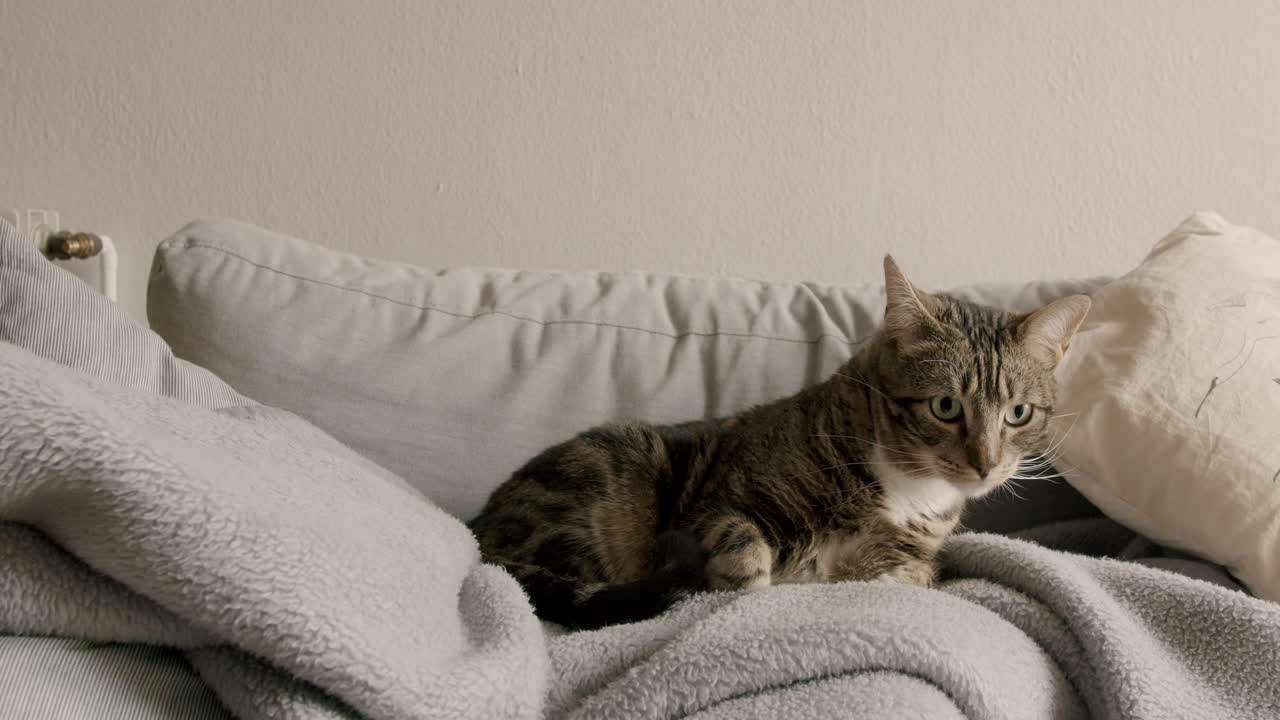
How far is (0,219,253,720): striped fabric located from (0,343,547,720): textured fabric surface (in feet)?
0.05

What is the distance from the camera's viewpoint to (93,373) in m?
0.81

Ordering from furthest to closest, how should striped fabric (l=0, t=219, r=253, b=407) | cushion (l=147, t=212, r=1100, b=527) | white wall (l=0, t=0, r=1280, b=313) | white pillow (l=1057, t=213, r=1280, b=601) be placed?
1. white wall (l=0, t=0, r=1280, b=313)
2. cushion (l=147, t=212, r=1100, b=527)
3. white pillow (l=1057, t=213, r=1280, b=601)
4. striped fabric (l=0, t=219, r=253, b=407)

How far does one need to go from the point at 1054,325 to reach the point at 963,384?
0.50 ft

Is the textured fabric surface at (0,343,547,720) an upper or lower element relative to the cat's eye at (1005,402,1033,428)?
upper

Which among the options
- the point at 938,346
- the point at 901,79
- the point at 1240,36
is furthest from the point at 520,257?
the point at 1240,36

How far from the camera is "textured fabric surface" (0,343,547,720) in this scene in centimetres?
53

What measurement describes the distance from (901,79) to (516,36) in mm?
705

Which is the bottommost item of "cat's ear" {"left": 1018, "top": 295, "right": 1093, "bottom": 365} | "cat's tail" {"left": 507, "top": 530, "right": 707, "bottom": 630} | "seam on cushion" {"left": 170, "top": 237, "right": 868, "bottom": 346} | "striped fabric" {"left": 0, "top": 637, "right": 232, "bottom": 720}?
"cat's tail" {"left": 507, "top": 530, "right": 707, "bottom": 630}

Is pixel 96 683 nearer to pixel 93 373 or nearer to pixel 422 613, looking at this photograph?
pixel 422 613

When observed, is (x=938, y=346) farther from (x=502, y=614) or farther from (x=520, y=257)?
(x=520, y=257)

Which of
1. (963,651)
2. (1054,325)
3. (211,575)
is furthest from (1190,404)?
(211,575)

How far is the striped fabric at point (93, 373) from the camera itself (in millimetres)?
526

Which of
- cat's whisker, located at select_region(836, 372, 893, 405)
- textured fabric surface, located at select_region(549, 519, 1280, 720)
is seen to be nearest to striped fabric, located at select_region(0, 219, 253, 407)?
textured fabric surface, located at select_region(549, 519, 1280, 720)

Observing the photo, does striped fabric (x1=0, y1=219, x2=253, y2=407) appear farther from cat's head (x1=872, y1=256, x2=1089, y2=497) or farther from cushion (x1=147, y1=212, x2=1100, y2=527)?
cat's head (x1=872, y1=256, x2=1089, y2=497)
